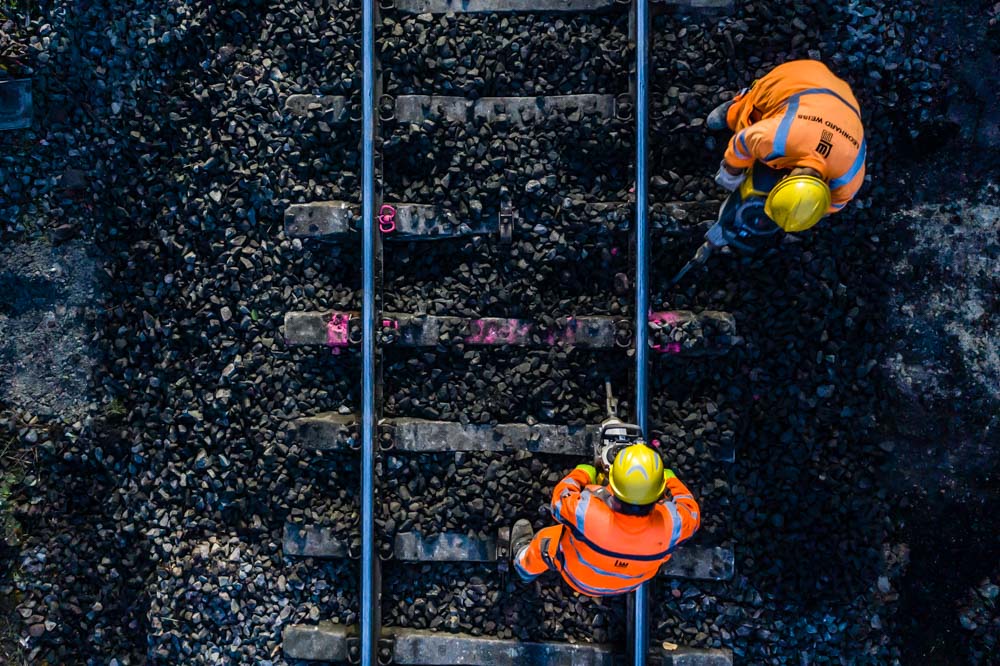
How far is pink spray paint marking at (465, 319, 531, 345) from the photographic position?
4977 millimetres

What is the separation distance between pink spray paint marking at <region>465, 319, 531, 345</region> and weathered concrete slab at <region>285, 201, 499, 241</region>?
695 mm

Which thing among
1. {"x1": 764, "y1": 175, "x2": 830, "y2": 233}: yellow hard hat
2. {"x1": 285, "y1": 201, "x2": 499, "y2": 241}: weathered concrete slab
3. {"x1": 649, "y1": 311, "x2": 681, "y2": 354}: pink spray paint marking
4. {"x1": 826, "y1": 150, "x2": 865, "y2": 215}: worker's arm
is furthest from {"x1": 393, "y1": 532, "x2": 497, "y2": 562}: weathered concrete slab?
{"x1": 826, "y1": 150, "x2": 865, "y2": 215}: worker's arm

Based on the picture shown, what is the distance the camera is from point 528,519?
5066 millimetres

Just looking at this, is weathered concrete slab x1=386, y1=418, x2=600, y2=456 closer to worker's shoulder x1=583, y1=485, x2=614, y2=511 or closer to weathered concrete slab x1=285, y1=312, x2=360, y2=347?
worker's shoulder x1=583, y1=485, x2=614, y2=511

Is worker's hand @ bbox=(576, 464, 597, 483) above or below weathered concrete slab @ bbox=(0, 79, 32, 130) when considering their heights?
below

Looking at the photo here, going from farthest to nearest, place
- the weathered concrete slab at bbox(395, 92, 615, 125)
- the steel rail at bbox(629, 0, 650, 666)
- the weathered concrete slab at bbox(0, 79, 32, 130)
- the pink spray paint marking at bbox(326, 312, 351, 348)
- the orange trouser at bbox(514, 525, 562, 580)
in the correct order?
the weathered concrete slab at bbox(0, 79, 32, 130)
the pink spray paint marking at bbox(326, 312, 351, 348)
the weathered concrete slab at bbox(395, 92, 615, 125)
the steel rail at bbox(629, 0, 650, 666)
the orange trouser at bbox(514, 525, 562, 580)

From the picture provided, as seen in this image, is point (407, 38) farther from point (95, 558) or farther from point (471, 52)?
point (95, 558)

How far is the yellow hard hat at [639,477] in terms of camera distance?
150 inches

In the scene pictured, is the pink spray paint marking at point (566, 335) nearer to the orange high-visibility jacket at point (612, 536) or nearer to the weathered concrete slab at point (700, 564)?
the orange high-visibility jacket at point (612, 536)

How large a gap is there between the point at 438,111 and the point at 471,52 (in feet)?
1.72

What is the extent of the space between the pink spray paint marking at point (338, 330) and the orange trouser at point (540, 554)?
2070 mm

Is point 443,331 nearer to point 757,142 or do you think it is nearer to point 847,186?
point 757,142

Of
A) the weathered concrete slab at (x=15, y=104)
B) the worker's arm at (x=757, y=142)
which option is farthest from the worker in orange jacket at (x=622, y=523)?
the weathered concrete slab at (x=15, y=104)

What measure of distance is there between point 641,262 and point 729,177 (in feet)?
2.79
